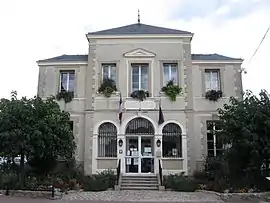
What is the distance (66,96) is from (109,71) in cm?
267

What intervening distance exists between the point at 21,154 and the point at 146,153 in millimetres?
6601

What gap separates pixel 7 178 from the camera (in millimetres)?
15688

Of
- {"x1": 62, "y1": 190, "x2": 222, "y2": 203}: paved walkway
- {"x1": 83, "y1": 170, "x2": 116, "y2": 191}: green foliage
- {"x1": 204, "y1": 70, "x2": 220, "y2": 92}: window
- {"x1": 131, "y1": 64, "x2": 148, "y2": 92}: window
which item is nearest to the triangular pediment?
{"x1": 131, "y1": 64, "x2": 148, "y2": 92}: window

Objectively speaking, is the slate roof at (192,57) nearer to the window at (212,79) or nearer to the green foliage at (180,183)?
the window at (212,79)

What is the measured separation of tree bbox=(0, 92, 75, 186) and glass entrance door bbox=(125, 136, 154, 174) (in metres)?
3.84

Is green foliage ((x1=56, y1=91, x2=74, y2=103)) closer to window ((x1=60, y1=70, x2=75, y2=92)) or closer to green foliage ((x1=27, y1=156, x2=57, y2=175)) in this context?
window ((x1=60, y1=70, x2=75, y2=92))

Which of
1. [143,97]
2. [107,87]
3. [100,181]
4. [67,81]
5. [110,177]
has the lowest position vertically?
[100,181]

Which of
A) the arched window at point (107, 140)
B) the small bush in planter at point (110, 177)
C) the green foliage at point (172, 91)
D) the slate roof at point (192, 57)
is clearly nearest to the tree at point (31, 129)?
the small bush in planter at point (110, 177)

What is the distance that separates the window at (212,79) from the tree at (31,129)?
8.34 m

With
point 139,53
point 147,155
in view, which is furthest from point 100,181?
point 139,53

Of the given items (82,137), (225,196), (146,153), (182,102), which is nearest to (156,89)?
(182,102)

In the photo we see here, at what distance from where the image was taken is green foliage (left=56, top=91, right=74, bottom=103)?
20.2 meters

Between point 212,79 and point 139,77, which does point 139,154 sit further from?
point 212,79

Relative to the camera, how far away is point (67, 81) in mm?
20938
